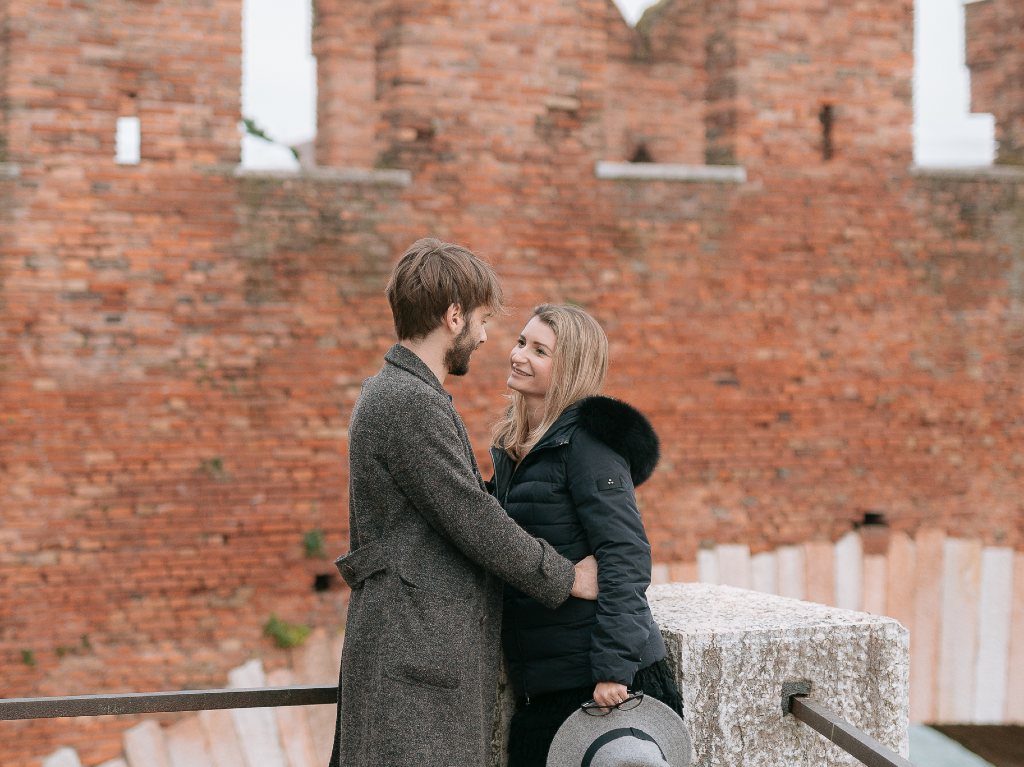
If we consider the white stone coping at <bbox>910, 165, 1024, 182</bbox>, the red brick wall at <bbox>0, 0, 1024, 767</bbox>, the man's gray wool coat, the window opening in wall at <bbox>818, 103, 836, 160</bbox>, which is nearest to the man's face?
the man's gray wool coat

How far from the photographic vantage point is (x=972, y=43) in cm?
895

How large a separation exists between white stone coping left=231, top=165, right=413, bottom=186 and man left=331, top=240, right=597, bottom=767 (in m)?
4.85

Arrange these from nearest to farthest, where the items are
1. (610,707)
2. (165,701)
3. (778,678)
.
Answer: (610,707) < (165,701) < (778,678)

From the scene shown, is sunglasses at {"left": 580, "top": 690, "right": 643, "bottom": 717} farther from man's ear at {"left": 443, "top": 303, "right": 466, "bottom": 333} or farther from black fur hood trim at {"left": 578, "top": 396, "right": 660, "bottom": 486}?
man's ear at {"left": 443, "top": 303, "right": 466, "bottom": 333}

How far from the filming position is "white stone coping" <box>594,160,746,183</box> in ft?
24.8

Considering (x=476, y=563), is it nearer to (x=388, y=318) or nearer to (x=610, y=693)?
(x=610, y=693)

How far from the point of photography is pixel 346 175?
7.19m

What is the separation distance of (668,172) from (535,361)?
5208 millimetres

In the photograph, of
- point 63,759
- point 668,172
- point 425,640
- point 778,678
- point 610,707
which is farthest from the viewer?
point 668,172

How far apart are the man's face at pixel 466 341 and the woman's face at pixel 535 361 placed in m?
0.20

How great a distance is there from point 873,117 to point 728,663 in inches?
245

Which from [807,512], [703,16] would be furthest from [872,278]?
[703,16]

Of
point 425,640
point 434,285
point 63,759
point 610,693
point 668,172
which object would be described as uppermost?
point 668,172

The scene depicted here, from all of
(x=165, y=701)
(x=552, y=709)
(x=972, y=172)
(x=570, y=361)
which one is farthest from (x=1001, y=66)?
(x=165, y=701)
